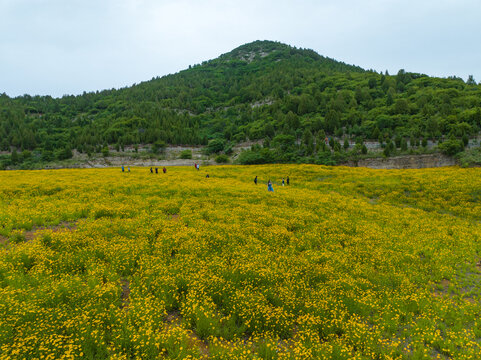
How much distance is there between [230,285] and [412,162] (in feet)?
288

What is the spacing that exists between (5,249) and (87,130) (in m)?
166

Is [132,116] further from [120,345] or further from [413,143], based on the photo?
[120,345]

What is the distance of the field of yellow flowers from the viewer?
6867mm

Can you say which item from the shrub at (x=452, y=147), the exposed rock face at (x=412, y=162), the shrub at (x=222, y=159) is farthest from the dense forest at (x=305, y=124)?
the shrub at (x=222, y=159)

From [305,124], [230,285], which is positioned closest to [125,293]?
[230,285]

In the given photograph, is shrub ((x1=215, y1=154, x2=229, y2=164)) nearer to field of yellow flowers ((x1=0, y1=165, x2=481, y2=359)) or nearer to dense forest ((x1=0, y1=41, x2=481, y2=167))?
dense forest ((x1=0, y1=41, x2=481, y2=167))

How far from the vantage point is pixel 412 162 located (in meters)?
75.6

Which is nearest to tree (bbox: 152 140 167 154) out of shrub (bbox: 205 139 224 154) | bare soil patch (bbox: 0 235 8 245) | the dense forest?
the dense forest

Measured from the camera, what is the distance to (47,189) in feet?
86.5

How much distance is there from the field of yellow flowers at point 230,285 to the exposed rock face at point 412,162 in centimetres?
6473

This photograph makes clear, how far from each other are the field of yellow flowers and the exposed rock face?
64726 mm

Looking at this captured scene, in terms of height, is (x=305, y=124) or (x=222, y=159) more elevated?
(x=305, y=124)

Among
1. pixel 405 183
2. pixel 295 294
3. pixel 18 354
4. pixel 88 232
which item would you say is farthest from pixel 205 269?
pixel 405 183

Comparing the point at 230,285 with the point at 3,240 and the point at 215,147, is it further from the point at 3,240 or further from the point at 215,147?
the point at 215,147
